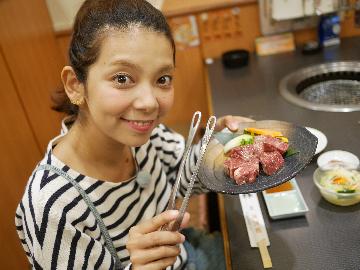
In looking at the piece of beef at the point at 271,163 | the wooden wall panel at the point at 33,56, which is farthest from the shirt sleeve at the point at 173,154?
the wooden wall panel at the point at 33,56

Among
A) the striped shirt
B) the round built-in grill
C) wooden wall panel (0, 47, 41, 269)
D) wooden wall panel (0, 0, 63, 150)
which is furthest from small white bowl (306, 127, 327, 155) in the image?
wooden wall panel (0, 47, 41, 269)

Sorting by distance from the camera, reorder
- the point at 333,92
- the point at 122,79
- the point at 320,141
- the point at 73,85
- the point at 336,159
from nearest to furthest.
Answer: the point at 122,79 < the point at 73,85 < the point at 336,159 < the point at 320,141 < the point at 333,92

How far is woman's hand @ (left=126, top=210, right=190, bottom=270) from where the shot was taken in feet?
2.94

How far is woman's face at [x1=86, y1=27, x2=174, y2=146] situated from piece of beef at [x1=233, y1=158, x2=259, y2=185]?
322mm

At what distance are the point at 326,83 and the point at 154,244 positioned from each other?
1.74 m

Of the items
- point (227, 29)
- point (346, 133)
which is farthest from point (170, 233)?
point (227, 29)

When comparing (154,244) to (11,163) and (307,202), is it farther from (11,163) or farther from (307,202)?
(11,163)

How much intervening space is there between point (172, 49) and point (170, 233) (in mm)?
546

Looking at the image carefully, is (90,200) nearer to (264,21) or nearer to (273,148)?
(273,148)

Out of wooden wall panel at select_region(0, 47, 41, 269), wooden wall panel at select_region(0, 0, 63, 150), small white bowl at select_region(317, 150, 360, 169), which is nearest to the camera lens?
small white bowl at select_region(317, 150, 360, 169)

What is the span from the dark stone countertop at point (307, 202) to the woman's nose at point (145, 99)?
1.74ft

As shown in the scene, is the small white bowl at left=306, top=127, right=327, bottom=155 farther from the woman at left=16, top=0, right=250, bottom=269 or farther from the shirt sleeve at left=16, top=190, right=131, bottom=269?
the shirt sleeve at left=16, top=190, right=131, bottom=269

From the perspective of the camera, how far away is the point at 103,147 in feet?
4.06

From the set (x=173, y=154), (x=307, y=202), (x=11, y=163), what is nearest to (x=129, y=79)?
(x=173, y=154)
